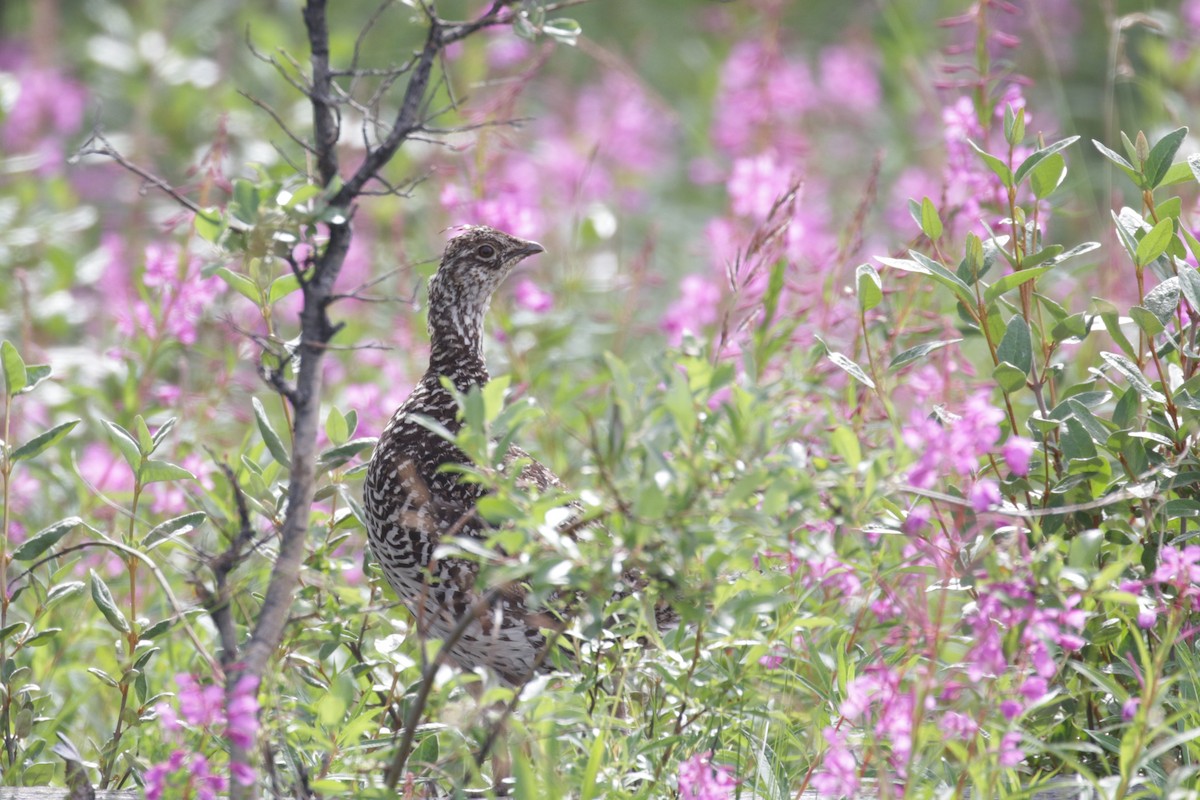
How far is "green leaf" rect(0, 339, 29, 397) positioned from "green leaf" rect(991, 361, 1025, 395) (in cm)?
202

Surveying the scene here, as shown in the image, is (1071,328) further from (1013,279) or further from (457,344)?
(457,344)

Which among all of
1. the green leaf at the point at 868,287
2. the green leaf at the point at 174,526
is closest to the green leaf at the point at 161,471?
the green leaf at the point at 174,526

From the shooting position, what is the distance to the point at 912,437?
2051 mm

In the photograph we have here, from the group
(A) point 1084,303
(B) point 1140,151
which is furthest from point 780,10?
(B) point 1140,151

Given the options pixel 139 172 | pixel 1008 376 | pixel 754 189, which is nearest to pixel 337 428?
pixel 139 172

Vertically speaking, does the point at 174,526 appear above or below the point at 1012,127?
below

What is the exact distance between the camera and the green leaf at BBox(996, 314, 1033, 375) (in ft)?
9.48

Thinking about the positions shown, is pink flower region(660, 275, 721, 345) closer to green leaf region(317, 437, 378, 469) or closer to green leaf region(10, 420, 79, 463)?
green leaf region(317, 437, 378, 469)

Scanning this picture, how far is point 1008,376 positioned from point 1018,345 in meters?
0.13

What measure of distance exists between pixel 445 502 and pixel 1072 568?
5.22 feet

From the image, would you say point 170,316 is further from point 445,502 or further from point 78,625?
point 445,502

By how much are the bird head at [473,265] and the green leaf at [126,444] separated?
104cm

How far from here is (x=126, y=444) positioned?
9.97ft

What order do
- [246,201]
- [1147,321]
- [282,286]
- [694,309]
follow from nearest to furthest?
[246,201], [1147,321], [282,286], [694,309]
